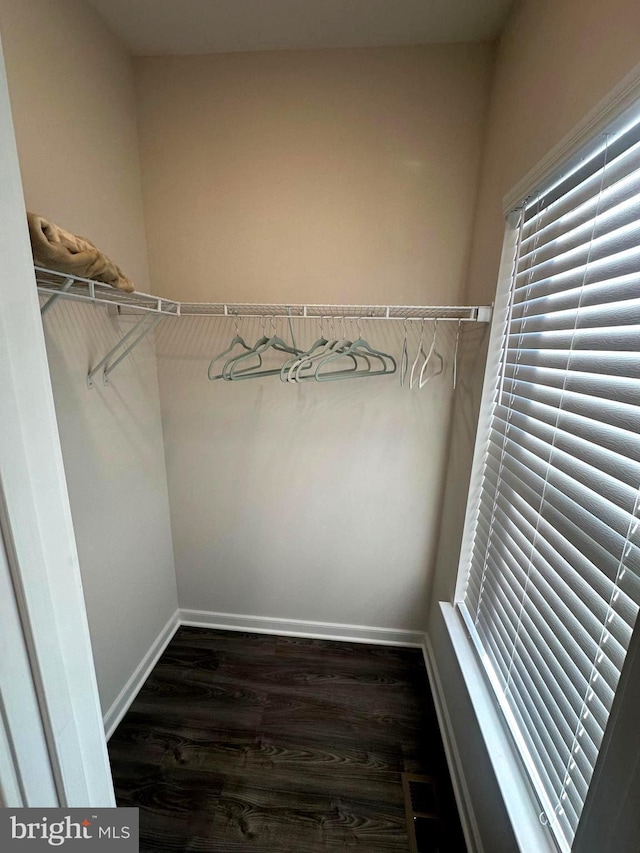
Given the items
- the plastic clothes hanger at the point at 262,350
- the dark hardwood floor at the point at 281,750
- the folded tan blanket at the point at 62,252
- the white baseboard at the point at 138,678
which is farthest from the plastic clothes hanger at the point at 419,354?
the white baseboard at the point at 138,678

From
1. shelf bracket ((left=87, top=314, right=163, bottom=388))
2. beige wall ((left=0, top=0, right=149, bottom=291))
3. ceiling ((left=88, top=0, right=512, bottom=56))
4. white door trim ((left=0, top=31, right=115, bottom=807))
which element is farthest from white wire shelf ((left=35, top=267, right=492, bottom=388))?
ceiling ((left=88, top=0, right=512, bottom=56))

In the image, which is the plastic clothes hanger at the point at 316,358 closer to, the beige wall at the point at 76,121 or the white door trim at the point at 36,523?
the beige wall at the point at 76,121

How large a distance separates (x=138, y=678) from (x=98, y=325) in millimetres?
1656

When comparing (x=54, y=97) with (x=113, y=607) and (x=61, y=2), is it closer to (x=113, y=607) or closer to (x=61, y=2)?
(x=61, y=2)

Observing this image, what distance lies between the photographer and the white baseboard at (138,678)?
1464 mm

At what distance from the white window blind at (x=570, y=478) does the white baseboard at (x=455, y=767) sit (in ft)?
1.51

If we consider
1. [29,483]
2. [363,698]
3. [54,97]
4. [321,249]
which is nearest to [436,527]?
[363,698]

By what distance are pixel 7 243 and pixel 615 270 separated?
106cm

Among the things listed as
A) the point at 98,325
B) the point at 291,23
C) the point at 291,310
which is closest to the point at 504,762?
the point at 291,310

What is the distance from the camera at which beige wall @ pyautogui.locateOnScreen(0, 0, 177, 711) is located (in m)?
1.03

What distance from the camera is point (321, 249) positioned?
150 cm

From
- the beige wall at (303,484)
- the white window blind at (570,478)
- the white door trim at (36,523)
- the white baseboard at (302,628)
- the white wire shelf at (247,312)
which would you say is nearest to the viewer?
the white door trim at (36,523)

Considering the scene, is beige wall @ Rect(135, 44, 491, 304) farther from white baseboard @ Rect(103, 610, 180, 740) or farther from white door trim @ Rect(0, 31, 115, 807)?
white baseboard @ Rect(103, 610, 180, 740)

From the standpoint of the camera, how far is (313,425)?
1686mm
